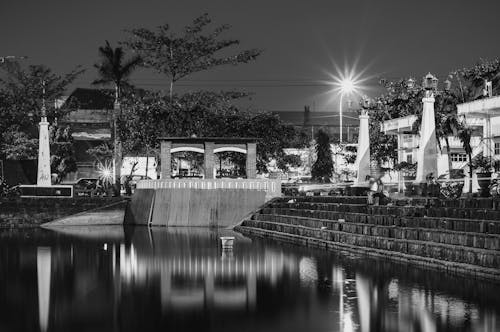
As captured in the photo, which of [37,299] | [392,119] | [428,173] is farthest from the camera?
[392,119]

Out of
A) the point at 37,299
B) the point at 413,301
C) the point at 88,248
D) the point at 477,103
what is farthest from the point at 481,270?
the point at 477,103

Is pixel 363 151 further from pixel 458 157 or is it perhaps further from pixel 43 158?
pixel 43 158

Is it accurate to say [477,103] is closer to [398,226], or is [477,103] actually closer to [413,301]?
[398,226]

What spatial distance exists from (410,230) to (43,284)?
1091cm

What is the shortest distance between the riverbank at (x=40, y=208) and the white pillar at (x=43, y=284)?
15.1 metres

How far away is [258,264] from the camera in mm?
27438

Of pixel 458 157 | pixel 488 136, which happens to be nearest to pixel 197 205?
pixel 488 136

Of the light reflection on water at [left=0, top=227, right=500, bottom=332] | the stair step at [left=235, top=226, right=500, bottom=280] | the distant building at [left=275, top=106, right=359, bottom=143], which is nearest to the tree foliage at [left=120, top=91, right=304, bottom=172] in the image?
the stair step at [left=235, top=226, right=500, bottom=280]

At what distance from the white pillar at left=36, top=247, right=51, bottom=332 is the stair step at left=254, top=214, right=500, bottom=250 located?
10.7m

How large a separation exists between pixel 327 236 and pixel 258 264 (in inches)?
223

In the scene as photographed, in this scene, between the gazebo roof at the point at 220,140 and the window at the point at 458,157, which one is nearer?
the gazebo roof at the point at 220,140

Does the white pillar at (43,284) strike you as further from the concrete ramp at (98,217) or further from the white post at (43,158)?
the white post at (43,158)

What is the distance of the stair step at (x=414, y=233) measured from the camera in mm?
21578

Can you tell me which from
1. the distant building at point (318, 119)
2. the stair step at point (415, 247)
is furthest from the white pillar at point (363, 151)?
the distant building at point (318, 119)
